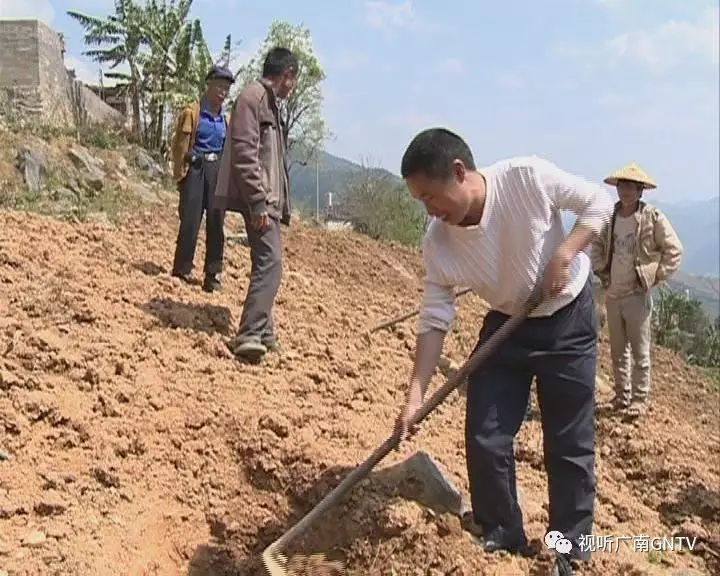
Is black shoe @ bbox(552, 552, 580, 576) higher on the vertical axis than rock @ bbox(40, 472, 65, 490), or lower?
lower

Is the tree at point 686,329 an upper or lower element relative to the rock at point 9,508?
lower

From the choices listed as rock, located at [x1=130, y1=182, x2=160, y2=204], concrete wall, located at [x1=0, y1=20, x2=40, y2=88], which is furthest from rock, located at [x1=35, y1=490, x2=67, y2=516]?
concrete wall, located at [x1=0, y1=20, x2=40, y2=88]

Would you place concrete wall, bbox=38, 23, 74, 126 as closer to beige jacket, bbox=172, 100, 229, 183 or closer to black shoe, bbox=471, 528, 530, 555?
beige jacket, bbox=172, 100, 229, 183

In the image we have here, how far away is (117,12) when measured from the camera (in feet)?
49.8

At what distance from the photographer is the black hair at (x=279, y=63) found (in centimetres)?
477

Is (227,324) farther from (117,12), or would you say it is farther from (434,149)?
(117,12)

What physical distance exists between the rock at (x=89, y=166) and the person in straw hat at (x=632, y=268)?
5610mm

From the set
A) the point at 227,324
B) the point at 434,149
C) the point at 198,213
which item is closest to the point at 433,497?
the point at 434,149

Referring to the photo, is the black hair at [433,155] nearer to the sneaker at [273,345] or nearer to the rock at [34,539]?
the rock at [34,539]

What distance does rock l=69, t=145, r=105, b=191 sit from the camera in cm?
910

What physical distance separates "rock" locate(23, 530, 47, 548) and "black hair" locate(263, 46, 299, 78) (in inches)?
109

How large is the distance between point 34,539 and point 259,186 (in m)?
2.30

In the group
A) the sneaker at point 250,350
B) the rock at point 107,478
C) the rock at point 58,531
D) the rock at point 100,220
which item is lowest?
the rock at point 58,531

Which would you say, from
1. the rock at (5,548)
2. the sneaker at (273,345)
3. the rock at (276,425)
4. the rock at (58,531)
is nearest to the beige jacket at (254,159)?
the sneaker at (273,345)
